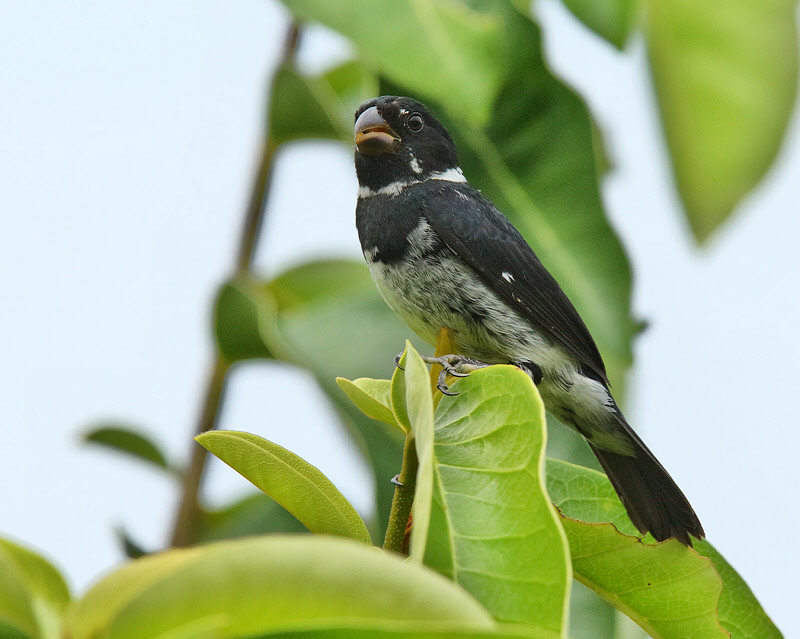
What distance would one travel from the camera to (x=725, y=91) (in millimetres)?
1933

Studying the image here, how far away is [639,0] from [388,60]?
54cm

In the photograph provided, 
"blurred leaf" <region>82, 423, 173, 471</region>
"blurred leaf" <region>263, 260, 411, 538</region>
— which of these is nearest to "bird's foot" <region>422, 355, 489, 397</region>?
"blurred leaf" <region>263, 260, 411, 538</region>

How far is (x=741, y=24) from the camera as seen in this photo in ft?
6.27

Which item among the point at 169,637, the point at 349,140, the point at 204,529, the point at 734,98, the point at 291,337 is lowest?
the point at 169,637

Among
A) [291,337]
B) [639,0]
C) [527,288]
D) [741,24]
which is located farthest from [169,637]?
[741,24]

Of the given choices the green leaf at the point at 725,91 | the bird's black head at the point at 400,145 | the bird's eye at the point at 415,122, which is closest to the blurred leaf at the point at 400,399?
the green leaf at the point at 725,91

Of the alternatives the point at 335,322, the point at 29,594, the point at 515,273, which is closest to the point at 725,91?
the point at 515,273

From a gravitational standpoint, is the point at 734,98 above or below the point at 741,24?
below

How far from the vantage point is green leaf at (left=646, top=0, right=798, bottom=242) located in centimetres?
187

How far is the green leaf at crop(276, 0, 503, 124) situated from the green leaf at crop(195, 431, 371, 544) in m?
0.84

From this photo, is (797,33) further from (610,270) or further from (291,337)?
(291,337)

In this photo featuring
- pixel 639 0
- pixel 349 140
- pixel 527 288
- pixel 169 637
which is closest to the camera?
pixel 169 637

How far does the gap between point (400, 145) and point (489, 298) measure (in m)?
0.48

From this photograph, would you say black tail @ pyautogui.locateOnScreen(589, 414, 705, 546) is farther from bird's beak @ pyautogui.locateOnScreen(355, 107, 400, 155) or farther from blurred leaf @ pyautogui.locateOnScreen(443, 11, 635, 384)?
bird's beak @ pyautogui.locateOnScreen(355, 107, 400, 155)
